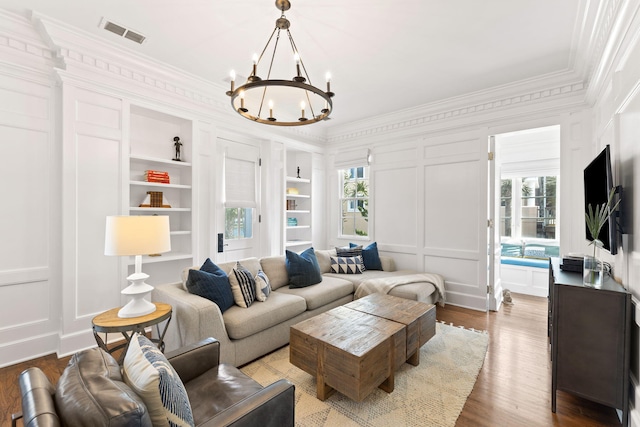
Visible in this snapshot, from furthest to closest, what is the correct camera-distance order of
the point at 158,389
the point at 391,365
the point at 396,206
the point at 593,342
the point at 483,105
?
the point at 396,206
the point at 483,105
the point at 391,365
the point at 593,342
the point at 158,389

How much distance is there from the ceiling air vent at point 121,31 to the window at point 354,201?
146 inches

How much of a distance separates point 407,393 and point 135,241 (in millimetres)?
2312

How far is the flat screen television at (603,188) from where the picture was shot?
1942 millimetres

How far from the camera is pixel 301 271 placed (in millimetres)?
3555

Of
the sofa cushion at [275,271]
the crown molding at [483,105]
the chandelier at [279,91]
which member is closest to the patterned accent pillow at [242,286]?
the sofa cushion at [275,271]

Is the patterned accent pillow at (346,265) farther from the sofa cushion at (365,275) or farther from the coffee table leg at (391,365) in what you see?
the coffee table leg at (391,365)

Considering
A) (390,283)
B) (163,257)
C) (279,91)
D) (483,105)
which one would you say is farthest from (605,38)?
(163,257)

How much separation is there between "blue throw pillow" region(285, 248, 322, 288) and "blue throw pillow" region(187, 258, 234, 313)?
0.96 m

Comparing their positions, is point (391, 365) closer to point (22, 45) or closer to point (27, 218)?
point (27, 218)

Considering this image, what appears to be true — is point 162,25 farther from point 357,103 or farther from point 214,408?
point 214,408

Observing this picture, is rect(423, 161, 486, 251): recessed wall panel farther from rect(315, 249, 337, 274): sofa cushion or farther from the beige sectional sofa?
rect(315, 249, 337, 274): sofa cushion

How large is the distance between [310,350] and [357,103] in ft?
11.2

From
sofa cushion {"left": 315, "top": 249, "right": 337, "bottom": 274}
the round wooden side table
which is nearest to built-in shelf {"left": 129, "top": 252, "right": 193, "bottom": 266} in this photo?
the round wooden side table

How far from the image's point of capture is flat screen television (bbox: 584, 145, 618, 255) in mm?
1942
